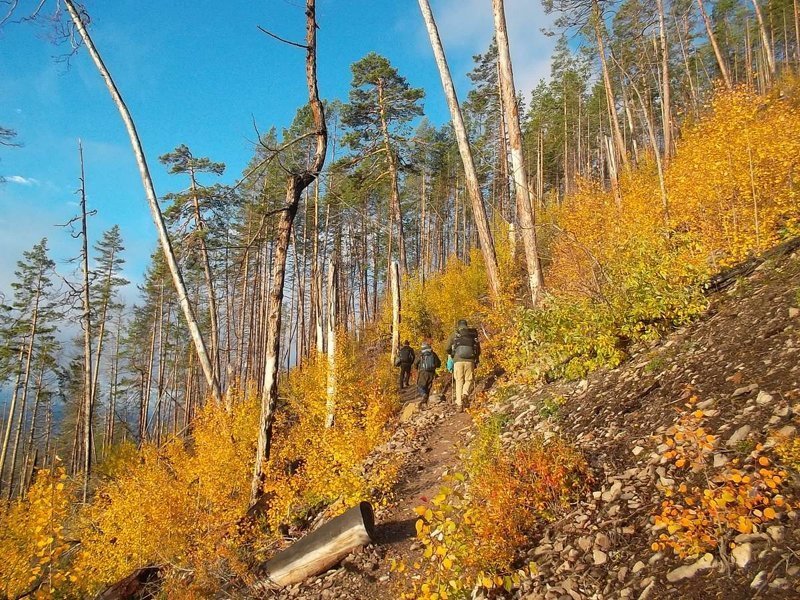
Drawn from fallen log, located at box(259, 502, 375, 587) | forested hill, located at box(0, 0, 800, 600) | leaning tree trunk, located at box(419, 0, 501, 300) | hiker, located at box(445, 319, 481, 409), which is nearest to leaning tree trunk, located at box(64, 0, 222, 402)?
forested hill, located at box(0, 0, 800, 600)

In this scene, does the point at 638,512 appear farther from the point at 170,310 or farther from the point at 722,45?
the point at 722,45

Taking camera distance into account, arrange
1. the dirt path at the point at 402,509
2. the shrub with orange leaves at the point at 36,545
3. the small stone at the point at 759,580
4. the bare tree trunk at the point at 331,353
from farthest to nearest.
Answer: the bare tree trunk at the point at 331,353 → the shrub with orange leaves at the point at 36,545 → the dirt path at the point at 402,509 → the small stone at the point at 759,580

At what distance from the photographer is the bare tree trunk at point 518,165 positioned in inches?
329

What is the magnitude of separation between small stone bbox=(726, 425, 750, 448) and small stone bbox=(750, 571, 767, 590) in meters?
1.09

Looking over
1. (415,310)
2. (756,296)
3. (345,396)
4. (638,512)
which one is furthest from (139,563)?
(415,310)

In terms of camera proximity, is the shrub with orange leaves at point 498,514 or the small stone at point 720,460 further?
the shrub with orange leaves at point 498,514

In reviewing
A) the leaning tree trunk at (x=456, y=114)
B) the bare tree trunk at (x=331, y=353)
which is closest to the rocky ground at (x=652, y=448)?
the bare tree trunk at (x=331, y=353)

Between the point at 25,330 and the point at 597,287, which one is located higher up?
the point at 25,330

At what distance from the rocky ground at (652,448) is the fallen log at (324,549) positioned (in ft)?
0.46

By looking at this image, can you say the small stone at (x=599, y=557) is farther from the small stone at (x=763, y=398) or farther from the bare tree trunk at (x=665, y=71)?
the bare tree trunk at (x=665, y=71)

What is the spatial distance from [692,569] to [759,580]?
0.35 meters

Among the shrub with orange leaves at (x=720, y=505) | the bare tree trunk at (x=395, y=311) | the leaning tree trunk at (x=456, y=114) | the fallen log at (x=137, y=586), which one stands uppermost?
the leaning tree trunk at (x=456, y=114)

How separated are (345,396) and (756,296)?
27.7ft

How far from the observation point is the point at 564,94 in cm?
3194
